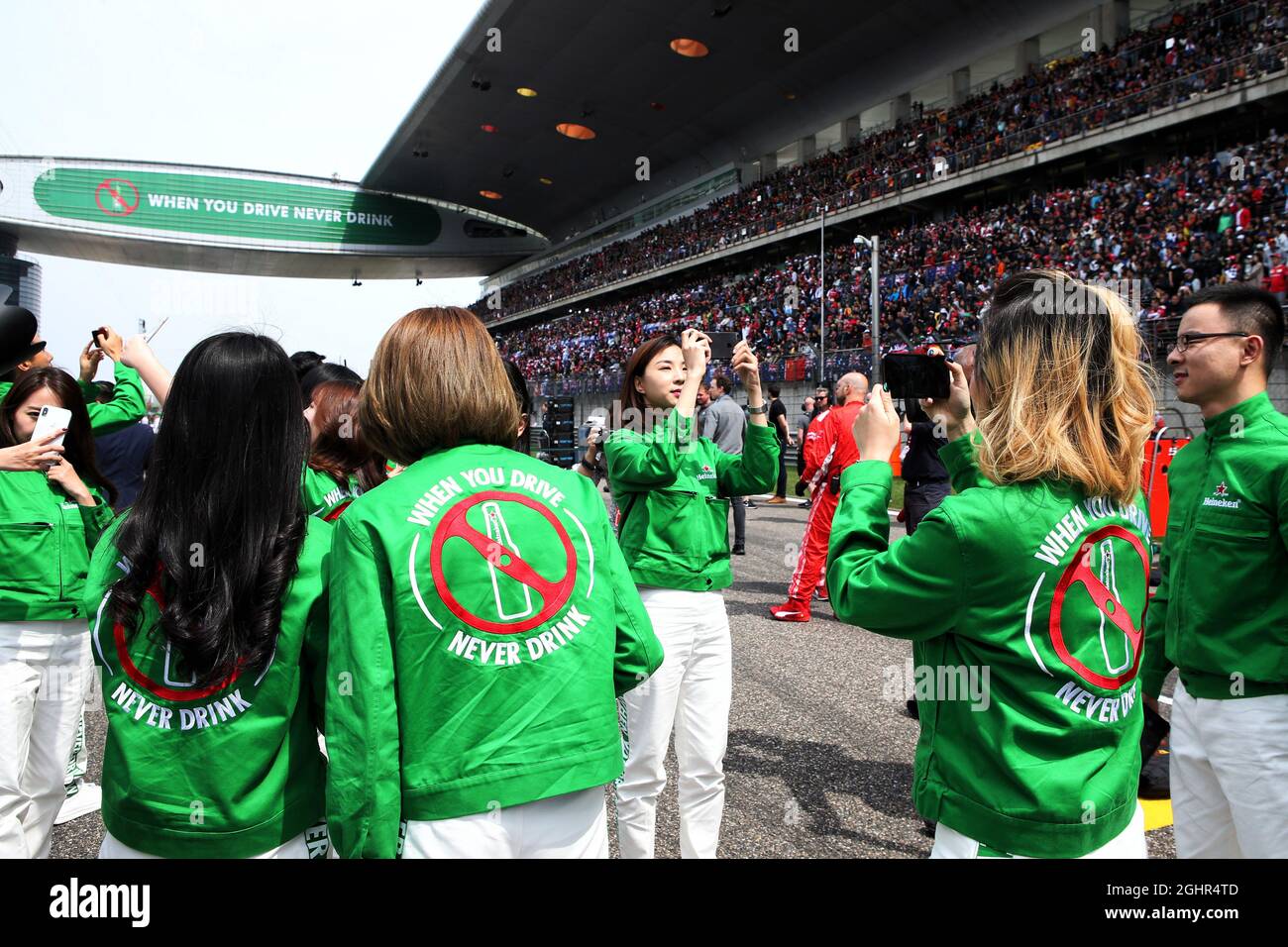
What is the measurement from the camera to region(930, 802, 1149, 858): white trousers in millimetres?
1588

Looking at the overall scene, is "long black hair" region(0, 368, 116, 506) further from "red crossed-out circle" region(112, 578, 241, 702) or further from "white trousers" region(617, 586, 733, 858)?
"white trousers" region(617, 586, 733, 858)

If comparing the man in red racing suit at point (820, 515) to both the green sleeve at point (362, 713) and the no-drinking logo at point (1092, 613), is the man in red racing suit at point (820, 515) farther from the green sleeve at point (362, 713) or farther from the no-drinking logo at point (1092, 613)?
the green sleeve at point (362, 713)

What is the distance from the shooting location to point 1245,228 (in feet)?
54.9

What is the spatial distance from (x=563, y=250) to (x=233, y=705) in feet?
183

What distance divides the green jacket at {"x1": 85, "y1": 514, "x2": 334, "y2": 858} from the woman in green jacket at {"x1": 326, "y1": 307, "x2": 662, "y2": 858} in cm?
19

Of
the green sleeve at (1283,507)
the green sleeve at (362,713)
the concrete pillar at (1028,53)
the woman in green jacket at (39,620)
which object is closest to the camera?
the green sleeve at (362,713)

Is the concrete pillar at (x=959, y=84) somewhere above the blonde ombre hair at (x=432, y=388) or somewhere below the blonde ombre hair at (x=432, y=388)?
above

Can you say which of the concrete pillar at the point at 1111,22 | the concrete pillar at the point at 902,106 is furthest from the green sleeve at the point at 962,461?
the concrete pillar at the point at 902,106

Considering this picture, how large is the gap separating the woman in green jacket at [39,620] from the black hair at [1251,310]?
11.9 ft

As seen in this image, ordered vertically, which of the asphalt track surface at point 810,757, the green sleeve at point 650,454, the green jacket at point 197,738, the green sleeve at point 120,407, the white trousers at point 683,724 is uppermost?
the green sleeve at point 120,407

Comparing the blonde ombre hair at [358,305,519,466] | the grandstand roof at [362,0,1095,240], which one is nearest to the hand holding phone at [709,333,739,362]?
the blonde ombre hair at [358,305,519,466]

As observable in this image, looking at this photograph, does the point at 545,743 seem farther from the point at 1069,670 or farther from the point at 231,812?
the point at 1069,670

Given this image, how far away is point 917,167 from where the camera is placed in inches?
1077

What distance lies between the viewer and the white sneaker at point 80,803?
140 inches
